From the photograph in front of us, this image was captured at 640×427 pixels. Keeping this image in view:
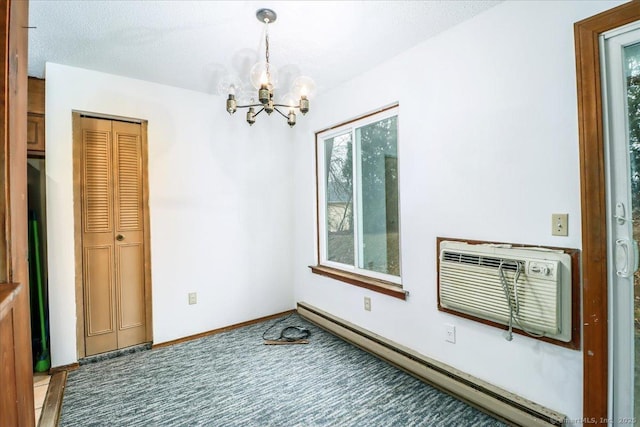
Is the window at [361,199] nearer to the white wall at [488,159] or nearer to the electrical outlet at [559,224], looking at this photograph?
the white wall at [488,159]

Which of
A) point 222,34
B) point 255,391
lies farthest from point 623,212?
point 222,34

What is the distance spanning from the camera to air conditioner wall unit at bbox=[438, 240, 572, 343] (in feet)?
5.01

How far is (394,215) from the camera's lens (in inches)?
101

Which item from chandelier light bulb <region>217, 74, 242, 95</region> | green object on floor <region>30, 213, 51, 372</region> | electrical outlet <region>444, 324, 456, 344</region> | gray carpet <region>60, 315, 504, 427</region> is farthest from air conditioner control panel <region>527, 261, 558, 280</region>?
green object on floor <region>30, 213, 51, 372</region>

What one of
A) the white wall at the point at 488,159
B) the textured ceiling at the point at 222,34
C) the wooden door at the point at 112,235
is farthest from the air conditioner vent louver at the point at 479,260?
the wooden door at the point at 112,235

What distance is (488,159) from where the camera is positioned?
1.85 metres

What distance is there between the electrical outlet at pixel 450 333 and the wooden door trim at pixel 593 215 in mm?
681

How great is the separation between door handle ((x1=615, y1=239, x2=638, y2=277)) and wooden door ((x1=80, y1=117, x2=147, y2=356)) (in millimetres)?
3348

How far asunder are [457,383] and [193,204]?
2.68m

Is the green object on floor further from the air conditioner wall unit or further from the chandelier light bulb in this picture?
the air conditioner wall unit

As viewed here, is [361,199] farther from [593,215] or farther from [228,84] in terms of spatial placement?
[593,215]

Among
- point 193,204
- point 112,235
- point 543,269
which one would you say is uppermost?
point 193,204

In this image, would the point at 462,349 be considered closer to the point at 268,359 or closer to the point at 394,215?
the point at 394,215

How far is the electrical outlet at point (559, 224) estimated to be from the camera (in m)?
1.54
